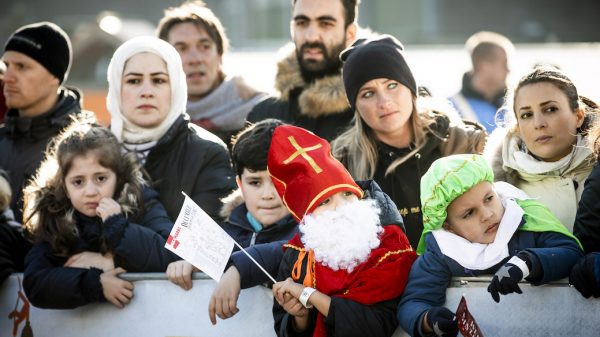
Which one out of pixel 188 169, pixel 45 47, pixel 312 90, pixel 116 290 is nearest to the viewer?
pixel 116 290

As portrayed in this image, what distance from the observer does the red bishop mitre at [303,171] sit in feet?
14.0

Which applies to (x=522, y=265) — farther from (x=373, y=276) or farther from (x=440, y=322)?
(x=373, y=276)

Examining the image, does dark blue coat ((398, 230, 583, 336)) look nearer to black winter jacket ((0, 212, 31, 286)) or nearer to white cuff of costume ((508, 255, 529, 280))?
white cuff of costume ((508, 255, 529, 280))

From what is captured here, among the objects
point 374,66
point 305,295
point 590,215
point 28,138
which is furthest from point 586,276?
point 28,138

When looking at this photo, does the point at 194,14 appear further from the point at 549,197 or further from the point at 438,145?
the point at 549,197

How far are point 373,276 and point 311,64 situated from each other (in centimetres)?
284

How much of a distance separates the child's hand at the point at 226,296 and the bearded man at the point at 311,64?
2067mm

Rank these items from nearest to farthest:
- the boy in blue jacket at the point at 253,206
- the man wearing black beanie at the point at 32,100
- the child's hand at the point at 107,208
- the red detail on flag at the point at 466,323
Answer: the red detail on flag at the point at 466,323, the boy in blue jacket at the point at 253,206, the child's hand at the point at 107,208, the man wearing black beanie at the point at 32,100

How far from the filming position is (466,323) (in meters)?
3.83

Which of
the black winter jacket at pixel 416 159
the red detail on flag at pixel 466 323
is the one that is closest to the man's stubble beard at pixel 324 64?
the black winter jacket at pixel 416 159

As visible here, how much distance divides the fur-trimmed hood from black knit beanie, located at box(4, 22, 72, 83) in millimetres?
1637

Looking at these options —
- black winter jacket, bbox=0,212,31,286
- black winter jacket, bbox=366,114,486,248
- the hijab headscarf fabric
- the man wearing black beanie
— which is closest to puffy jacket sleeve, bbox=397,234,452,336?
black winter jacket, bbox=366,114,486,248

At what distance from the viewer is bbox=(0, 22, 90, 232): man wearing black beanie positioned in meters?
6.73

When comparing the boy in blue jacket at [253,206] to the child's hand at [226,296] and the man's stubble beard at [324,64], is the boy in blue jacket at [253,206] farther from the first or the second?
the man's stubble beard at [324,64]
